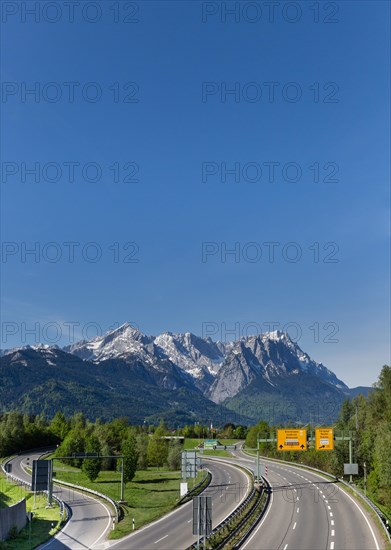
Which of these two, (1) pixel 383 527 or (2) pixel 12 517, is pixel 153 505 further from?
(1) pixel 383 527

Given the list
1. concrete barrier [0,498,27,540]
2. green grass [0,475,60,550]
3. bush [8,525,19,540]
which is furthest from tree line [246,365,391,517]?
bush [8,525,19,540]

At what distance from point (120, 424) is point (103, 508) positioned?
128277mm

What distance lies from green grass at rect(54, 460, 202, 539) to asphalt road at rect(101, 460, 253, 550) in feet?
5.91

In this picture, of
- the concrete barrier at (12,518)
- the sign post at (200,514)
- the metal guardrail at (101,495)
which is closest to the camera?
the sign post at (200,514)

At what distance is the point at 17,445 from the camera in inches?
6186

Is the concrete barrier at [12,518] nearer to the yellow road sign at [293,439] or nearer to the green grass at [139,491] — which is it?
the green grass at [139,491]

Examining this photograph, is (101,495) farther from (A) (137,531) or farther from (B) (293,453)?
(B) (293,453)

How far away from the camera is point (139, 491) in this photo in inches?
3391

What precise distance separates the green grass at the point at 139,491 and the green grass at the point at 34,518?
7.37 metres

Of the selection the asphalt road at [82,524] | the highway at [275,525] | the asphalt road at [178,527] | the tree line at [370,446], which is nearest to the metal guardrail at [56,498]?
the asphalt road at [82,524]

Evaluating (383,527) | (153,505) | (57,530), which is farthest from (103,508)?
(383,527)

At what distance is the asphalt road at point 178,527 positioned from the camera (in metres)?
46.3

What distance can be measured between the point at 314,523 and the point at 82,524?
25.1m

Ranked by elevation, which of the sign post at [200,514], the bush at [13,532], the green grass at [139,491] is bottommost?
the green grass at [139,491]
